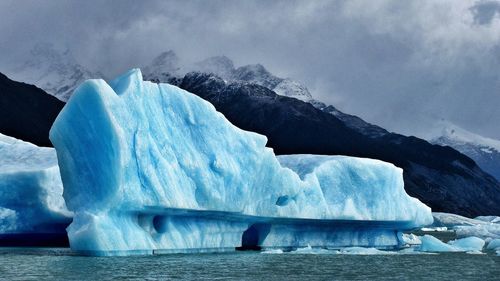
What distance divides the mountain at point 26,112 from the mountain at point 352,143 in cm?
2984

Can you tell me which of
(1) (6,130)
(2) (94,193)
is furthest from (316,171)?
(1) (6,130)

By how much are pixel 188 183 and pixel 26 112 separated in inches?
3196

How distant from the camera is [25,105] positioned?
332 ft

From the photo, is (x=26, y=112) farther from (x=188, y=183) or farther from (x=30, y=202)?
(x=188, y=183)

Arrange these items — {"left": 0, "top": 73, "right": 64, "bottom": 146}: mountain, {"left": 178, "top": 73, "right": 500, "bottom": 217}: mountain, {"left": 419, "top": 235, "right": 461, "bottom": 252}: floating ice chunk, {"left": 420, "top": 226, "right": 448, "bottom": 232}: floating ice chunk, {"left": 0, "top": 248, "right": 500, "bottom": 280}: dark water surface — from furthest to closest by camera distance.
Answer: {"left": 178, "top": 73, "right": 500, "bottom": 217}: mountain
{"left": 0, "top": 73, "right": 64, "bottom": 146}: mountain
{"left": 420, "top": 226, "right": 448, "bottom": 232}: floating ice chunk
{"left": 419, "top": 235, "right": 461, "bottom": 252}: floating ice chunk
{"left": 0, "top": 248, "right": 500, "bottom": 280}: dark water surface

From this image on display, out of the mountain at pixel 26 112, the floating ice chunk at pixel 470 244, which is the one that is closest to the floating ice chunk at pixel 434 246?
the floating ice chunk at pixel 470 244

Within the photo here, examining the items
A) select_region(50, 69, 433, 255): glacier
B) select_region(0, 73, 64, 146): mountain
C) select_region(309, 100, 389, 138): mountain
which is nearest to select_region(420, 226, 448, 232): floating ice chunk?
select_region(50, 69, 433, 255): glacier

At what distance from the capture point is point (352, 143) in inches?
5034

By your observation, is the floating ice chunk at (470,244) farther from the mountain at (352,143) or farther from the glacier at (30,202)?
the mountain at (352,143)

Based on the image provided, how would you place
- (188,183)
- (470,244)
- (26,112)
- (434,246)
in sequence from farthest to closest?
(26,112) < (470,244) < (434,246) < (188,183)

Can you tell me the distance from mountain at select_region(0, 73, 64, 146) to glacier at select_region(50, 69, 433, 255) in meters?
61.7

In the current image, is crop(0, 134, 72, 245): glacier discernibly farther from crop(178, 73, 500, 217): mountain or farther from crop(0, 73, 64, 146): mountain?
crop(178, 73, 500, 217): mountain

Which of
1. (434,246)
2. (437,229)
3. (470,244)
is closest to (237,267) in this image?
(434,246)

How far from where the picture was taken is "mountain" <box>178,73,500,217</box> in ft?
388
